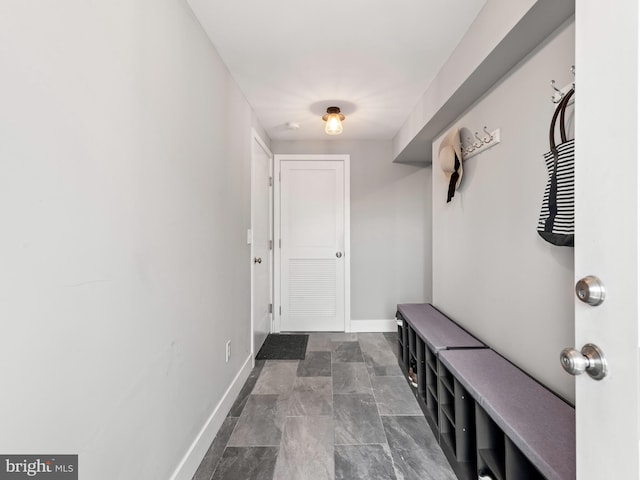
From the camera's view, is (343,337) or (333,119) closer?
(333,119)

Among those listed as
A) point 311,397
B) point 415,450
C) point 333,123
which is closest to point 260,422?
point 311,397

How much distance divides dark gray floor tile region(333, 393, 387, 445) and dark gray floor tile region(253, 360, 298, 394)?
1.35 feet

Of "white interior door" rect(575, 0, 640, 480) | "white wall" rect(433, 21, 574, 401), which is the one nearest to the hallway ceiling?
"white wall" rect(433, 21, 574, 401)

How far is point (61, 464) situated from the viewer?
73 centimetres

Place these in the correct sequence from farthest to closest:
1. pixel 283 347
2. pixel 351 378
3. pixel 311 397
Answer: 1. pixel 283 347
2. pixel 351 378
3. pixel 311 397

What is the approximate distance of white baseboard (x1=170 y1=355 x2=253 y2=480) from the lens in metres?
1.28

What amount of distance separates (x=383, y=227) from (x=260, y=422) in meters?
2.30

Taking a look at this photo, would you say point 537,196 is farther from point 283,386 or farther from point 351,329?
point 351,329

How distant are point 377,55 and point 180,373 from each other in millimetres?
2056

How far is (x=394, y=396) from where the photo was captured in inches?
78.5

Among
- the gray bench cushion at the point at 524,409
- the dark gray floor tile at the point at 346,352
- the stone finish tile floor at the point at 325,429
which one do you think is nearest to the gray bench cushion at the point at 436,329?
the gray bench cushion at the point at 524,409

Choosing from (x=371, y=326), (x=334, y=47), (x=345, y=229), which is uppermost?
(x=334, y=47)

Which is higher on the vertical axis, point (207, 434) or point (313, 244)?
point (313, 244)

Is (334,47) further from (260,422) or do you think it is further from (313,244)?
(260,422)
